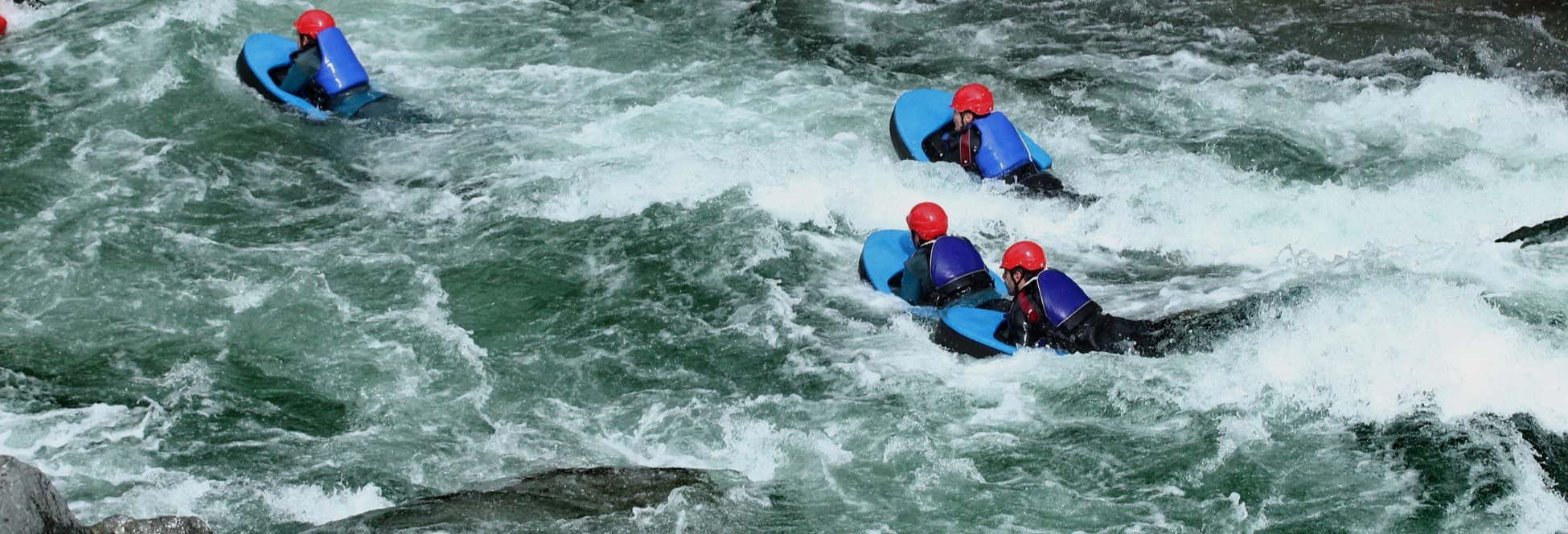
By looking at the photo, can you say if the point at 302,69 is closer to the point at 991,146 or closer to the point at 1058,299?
the point at 991,146

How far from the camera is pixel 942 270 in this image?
352 inches

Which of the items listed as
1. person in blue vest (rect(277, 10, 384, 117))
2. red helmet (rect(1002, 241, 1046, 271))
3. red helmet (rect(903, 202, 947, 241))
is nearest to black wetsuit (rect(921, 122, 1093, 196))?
red helmet (rect(903, 202, 947, 241))

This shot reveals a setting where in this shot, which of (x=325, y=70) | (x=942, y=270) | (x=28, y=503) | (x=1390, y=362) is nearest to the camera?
(x=28, y=503)

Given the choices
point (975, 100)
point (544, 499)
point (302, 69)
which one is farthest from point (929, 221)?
point (302, 69)

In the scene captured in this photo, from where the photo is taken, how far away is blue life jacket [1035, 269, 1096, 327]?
8.34 meters

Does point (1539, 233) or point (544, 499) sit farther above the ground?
point (1539, 233)

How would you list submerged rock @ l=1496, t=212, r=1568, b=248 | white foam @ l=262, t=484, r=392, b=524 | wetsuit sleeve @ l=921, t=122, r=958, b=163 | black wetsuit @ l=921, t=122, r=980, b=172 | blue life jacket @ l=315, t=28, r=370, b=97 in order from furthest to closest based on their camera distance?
blue life jacket @ l=315, t=28, r=370, b=97, wetsuit sleeve @ l=921, t=122, r=958, b=163, black wetsuit @ l=921, t=122, r=980, b=172, submerged rock @ l=1496, t=212, r=1568, b=248, white foam @ l=262, t=484, r=392, b=524

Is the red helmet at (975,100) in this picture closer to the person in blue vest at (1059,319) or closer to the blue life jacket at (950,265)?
the blue life jacket at (950,265)

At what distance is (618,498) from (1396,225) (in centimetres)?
656

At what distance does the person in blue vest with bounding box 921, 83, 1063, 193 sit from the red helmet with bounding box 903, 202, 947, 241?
159 cm

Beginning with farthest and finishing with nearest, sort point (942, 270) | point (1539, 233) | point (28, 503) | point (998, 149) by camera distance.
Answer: point (998, 149)
point (1539, 233)
point (942, 270)
point (28, 503)

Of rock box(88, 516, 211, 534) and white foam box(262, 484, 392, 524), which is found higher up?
rock box(88, 516, 211, 534)

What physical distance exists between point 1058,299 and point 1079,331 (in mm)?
229

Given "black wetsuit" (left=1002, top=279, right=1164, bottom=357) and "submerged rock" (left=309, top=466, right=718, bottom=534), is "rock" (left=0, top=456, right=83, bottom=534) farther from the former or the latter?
"black wetsuit" (left=1002, top=279, right=1164, bottom=357)
